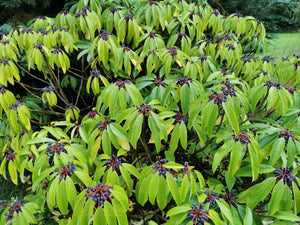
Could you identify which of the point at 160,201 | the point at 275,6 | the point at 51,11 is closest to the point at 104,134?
the point at 160,201

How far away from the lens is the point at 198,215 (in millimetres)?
1163

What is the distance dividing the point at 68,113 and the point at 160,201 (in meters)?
1.39

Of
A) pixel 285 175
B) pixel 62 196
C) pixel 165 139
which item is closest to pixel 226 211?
pixel 285 175

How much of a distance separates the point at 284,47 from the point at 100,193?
1057 centimetres

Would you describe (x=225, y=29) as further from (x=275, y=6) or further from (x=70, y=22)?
(x=275, y=6)

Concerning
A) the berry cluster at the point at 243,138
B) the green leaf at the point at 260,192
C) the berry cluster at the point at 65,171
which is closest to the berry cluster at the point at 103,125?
the berry cluster at the point at 65,171

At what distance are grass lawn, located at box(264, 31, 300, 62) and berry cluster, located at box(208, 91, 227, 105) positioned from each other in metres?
7.65

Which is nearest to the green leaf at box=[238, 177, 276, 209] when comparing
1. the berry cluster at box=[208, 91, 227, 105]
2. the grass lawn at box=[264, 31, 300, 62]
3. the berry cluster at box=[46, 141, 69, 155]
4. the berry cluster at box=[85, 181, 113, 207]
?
the berry cluster at box=[208, 91, 227, 105]

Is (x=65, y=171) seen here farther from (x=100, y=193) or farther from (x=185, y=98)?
(x=185, y=98)

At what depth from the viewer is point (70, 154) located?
5.01 feet

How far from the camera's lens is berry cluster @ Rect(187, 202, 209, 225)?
3.75 ft

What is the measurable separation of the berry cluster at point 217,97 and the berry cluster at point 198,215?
→ 1.84 feet

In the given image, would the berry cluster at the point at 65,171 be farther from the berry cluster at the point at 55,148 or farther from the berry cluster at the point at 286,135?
the berry cluster at the point at 286,135

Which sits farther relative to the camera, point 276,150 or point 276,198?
point 276,150
